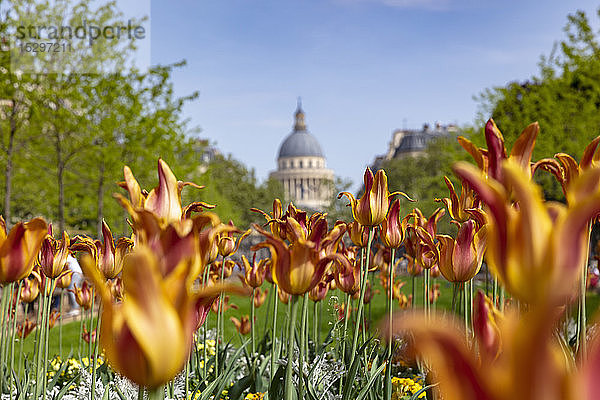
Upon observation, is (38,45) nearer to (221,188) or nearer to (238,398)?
(238,398)

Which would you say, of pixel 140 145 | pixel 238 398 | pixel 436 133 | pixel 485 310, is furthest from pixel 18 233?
pixel 436 133

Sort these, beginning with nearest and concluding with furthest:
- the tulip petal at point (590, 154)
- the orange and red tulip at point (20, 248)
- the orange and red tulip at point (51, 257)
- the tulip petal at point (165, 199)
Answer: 1. the tulip petal at point (165, 199)
2. the orange and red tulip at point (20, 248)
3. the tulip petal at point (590, 154)
4. the orange and red tulip at point (51, 257)

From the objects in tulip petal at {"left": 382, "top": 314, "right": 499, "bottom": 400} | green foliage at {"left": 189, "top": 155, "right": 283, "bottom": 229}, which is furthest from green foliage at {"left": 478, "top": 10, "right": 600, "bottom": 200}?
green foliage at {"left": 189, "top": 155, "right": 283, "bottom": 229}

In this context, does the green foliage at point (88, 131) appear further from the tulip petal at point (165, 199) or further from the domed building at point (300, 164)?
the domed building at point (300, 164)

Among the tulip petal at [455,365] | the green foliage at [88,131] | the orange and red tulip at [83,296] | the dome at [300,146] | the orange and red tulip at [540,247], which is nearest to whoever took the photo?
the tulip petal at [455,365]

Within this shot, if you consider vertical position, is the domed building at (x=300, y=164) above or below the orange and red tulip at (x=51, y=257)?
above

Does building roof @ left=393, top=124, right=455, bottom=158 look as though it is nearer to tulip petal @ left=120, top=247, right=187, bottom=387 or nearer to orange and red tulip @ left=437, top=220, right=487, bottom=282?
orange and red tulip @ left=437, top=220, right=487, bottom=282

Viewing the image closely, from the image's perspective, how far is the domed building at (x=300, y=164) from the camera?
105688 millimetres

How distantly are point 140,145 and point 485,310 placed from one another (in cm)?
1338

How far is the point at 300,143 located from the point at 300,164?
4.29m

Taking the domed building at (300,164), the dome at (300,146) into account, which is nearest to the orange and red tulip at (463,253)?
the domed building at (300,164)

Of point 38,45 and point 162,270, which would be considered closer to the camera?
point 162,270

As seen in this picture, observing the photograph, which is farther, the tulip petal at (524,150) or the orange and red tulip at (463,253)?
the orange and red tulip at (463,253)

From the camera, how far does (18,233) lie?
147 cm
